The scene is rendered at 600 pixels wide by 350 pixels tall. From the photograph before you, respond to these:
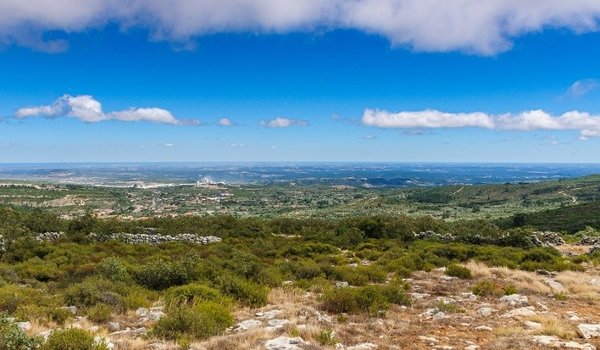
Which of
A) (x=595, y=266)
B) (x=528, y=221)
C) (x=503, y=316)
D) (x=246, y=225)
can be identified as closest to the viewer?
(x=503, y=316)

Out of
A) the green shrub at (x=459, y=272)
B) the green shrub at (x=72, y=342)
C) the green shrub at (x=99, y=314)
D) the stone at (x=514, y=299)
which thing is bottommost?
the green shrub at (x=459, y=272)

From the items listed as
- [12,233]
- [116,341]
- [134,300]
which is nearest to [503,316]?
[116,341]

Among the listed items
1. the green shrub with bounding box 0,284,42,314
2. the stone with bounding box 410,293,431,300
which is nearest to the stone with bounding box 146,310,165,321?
the green shrub with bounding box 0,284,42,314

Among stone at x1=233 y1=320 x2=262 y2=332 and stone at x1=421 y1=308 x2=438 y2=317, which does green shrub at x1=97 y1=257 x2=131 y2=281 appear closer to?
stone at x1=233 y1=320 x2=262 y2=332

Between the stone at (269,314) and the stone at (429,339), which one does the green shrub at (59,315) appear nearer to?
the stone at (269,314)

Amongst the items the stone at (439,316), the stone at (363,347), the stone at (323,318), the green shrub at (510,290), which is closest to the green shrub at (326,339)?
the stone at (363,347)

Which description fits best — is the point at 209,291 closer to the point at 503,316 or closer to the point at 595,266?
the point at 503,316

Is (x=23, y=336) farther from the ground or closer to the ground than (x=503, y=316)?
farther from the ground
